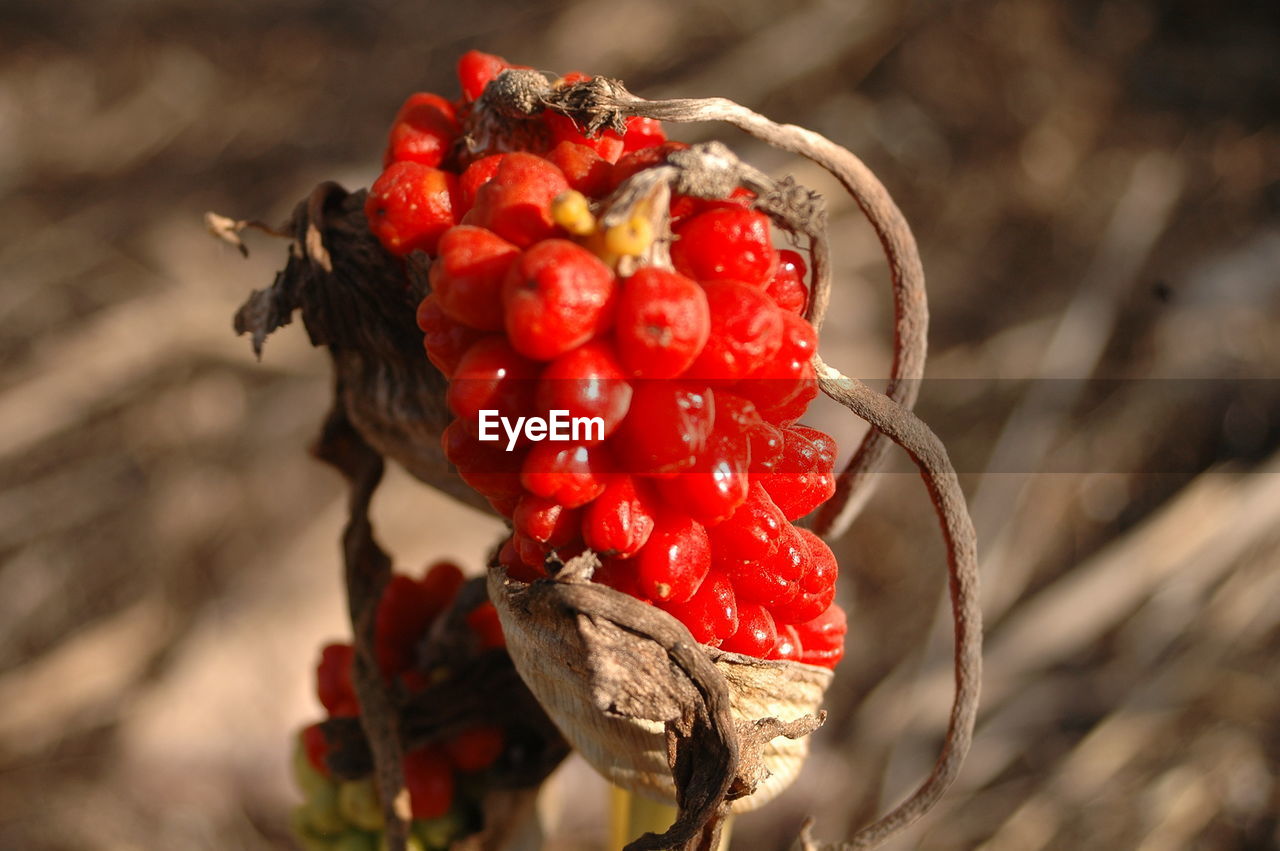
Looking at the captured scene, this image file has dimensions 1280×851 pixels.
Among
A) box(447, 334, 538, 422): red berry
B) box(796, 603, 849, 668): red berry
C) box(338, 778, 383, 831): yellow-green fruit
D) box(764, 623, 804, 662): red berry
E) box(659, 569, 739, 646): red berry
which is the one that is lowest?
box(338, 778, 383, 831): yellow-green fruit

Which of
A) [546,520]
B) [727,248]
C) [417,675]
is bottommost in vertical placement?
[417,675]

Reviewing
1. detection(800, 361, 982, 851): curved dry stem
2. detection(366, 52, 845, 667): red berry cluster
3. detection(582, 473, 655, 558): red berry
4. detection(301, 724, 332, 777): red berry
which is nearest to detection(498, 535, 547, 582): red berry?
detection(366, 52, 845, 667): red berry cluster

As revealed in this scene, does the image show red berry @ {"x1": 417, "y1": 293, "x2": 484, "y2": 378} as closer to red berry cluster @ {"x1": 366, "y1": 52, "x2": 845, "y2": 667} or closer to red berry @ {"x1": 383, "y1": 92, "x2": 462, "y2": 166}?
red berry cluster @ {"x1": 366, "y1": 52, "x2": 845, "y2": 667}

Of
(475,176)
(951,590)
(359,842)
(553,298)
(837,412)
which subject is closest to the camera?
(553,298)

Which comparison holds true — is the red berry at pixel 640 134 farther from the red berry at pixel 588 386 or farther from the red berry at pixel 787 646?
the red berry at pixel 787 646

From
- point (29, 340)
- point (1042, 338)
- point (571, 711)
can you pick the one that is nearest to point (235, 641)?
point (29, 340)

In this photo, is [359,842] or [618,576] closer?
[618,576]

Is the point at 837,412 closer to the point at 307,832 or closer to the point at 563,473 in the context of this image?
the point at 307,832

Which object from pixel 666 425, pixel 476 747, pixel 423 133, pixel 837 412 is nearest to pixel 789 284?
pixel 666 425
